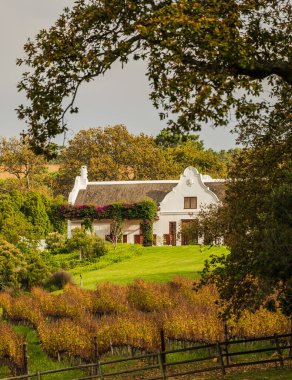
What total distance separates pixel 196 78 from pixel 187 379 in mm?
10448

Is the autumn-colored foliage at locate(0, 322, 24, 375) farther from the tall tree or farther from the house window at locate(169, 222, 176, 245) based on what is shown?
the tall tree

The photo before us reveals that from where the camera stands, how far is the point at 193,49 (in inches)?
661

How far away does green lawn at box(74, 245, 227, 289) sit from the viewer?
48156 millimetres

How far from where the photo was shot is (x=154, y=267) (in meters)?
54.0

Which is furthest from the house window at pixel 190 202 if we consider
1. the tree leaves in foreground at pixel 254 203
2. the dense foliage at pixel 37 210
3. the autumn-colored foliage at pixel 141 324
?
the tree leaves in foreground at pixel 254 203

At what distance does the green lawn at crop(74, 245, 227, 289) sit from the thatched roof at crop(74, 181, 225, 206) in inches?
477

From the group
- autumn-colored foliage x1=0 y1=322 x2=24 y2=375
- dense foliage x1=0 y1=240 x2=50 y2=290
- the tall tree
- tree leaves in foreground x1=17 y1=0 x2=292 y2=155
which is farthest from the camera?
the tall tree

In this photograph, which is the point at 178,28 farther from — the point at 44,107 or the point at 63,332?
the point at 63,332

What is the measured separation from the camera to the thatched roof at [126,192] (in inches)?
2958

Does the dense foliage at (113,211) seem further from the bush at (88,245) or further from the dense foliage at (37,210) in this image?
the bush at (88,245)

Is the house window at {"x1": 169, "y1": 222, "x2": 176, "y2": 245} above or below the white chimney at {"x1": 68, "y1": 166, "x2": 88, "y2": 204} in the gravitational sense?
below

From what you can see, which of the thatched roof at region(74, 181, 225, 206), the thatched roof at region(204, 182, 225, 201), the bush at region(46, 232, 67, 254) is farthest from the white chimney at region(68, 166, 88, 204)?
the thatched roof at region(204, 182, 225, 201)

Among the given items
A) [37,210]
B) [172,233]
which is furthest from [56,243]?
[172,233]

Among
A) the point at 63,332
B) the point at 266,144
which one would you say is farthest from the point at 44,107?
the point at 63,332
